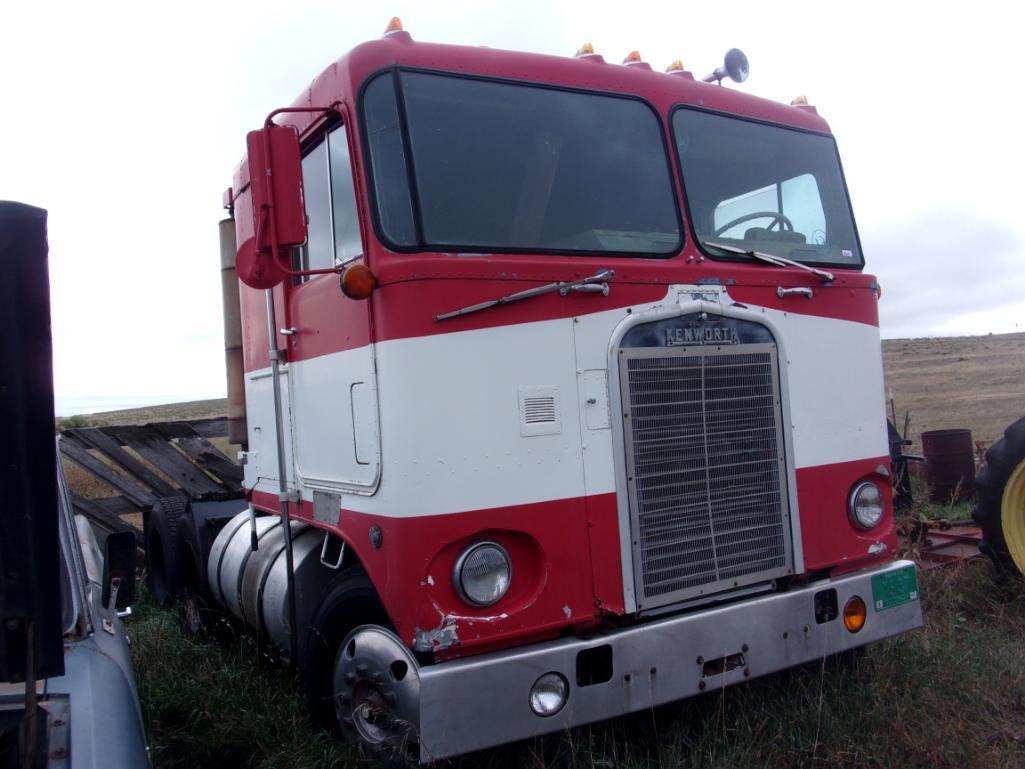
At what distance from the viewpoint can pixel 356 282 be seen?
131 inches

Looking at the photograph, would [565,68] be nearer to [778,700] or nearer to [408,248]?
[408,248]

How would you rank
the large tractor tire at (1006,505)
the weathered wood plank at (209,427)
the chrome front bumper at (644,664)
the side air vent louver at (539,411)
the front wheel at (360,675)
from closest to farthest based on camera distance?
the chrome front bumper at (644,664) < the front wheel at (360,675) < the side air vent louver at (539,411) < the large tractor tire at (1006,505) < the weathered wood plank at (209,427)

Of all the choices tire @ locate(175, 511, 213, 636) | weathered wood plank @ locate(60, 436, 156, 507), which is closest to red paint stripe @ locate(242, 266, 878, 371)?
tire @ locate(175, 511, 213, 636)

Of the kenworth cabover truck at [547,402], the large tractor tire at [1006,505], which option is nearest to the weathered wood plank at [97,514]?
the kenworth cabover truck at [547,402]

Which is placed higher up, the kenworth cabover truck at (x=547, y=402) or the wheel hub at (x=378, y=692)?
the kenworth cabover truck at (x=547, y=402)

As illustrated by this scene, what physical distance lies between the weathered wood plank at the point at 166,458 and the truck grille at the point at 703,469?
235 inches

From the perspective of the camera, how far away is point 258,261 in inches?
143

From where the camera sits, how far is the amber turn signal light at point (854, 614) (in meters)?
4.08

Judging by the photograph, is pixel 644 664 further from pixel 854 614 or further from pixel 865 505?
pixel 865 505

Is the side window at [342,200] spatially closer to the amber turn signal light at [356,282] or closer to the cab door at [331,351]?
the cab door at [331,351]

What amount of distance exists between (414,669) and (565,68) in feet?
8.44

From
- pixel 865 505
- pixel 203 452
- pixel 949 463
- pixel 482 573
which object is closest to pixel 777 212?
pixel 865 505

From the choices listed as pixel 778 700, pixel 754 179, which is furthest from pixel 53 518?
pixel 754 179

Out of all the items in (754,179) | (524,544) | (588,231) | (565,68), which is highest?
(565,68)
